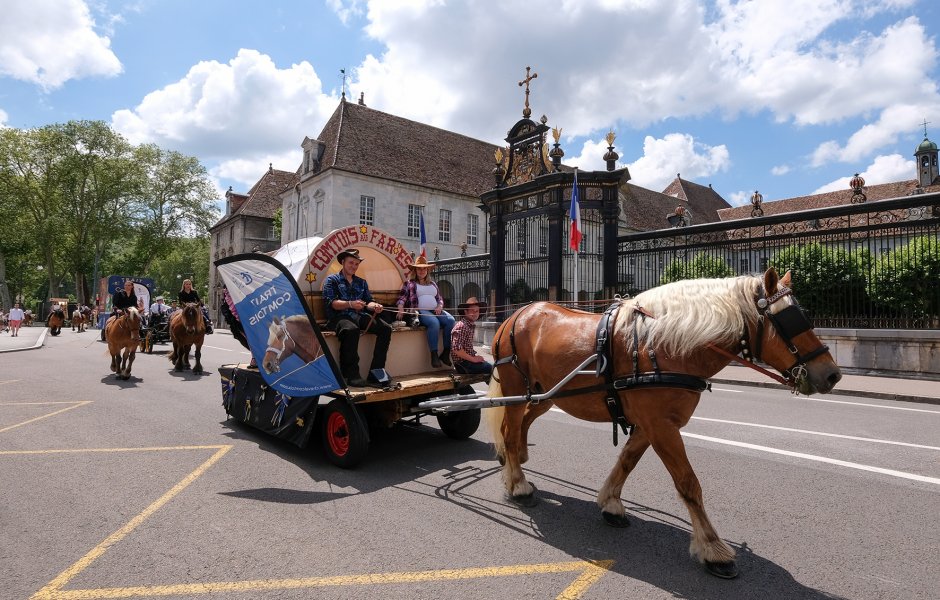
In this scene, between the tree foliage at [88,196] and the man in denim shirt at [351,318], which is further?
the tree foliage at [88,196]

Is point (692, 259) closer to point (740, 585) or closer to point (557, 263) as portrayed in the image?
point (557, 263)

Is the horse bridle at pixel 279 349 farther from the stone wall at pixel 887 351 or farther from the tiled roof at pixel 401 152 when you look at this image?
the tiled roof at pixel 401 152

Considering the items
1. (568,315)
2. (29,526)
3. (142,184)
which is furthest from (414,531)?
(142,184)

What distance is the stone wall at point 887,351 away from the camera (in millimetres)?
11484

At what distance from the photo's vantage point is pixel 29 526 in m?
3.58

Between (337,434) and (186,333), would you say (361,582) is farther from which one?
(186,333)

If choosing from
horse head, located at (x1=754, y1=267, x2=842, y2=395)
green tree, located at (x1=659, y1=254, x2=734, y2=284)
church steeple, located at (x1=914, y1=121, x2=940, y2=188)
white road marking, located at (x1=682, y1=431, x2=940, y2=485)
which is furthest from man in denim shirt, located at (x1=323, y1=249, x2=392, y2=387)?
church steeple, located at (x1=914, y1=121, x2=940, y2=188)

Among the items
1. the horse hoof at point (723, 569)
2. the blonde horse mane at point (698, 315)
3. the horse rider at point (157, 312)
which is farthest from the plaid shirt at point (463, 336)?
the horse rider at point (157, 312)

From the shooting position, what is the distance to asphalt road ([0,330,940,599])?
9.49 feet

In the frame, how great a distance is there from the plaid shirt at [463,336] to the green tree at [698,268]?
33.5 feet

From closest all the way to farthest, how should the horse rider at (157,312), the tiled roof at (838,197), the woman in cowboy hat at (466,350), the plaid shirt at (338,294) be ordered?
the plaid shirt at (338,294) < the woman in cowboy hat at (466,350) < the horse rider at (157,312) < the tiled roof at (838,197)

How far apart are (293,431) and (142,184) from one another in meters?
47.8

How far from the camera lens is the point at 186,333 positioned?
12.2 m

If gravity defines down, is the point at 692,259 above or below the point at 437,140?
below
